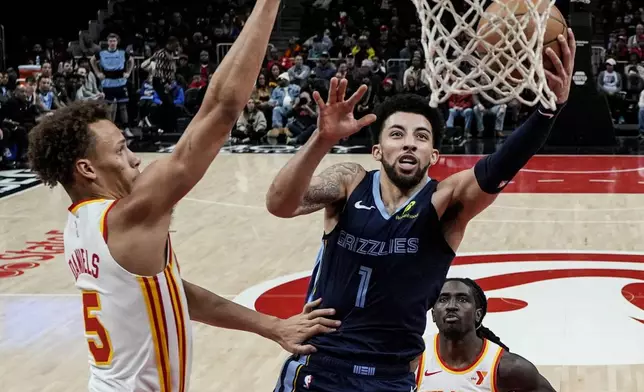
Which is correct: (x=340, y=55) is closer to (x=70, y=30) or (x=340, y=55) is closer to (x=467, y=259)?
(x=70, y=30)

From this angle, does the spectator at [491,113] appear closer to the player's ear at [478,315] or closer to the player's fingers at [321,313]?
the player's ear at [478,315]

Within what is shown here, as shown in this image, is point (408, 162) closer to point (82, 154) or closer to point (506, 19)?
point (506, 19)

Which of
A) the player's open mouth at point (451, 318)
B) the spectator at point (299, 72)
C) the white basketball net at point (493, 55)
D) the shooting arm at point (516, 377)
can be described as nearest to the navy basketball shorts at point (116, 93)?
the spectator at point (299, 72)

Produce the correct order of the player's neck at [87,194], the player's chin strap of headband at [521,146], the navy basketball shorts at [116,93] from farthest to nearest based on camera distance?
the navy basketball shorts at [116,93] → the player's chin strap of headband at [521,146] → the player's neck at [87,194]

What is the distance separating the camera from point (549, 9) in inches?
152

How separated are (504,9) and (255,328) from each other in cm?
155

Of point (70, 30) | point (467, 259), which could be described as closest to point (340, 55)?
point (70, 30)

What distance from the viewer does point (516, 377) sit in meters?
4.76

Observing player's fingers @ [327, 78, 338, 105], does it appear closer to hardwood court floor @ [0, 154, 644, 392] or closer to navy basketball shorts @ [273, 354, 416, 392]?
navy basketball shorts @ [273, 354, 416, 392]

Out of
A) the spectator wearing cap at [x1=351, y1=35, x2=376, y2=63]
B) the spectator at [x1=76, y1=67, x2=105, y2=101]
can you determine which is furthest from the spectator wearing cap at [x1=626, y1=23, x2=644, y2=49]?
the spectator at [x1=76, y1=67, x2=105, y2=101]

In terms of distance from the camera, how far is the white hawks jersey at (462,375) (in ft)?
15.5

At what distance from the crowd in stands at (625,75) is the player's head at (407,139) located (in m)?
14.9

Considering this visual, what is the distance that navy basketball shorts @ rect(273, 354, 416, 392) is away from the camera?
12.2 feet

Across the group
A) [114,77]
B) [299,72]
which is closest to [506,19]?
[299,72]
